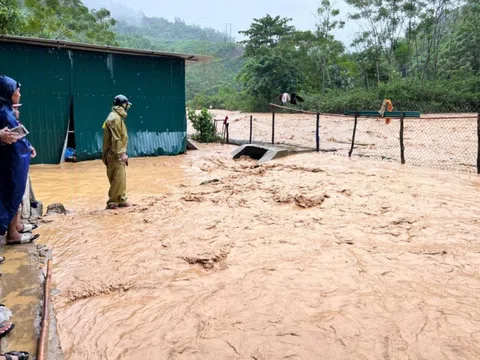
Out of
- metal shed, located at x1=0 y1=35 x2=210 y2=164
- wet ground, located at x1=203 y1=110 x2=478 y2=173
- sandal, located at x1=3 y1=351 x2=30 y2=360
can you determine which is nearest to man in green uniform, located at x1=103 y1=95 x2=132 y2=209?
sandal, located at x1=3 y1=351 x2=30 y2=360

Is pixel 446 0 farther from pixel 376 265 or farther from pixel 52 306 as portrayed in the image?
pixel 52 306

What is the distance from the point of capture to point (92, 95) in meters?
11.0

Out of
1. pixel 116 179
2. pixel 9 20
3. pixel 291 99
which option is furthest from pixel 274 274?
pixel 291 99

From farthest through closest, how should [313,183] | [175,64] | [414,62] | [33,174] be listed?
[414,62] → [175,64] → [33,174] → [313,183]

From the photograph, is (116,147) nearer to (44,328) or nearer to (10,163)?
(10,163)

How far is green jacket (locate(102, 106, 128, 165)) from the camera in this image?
5.62 m

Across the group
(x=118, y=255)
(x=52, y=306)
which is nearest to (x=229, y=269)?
(x=118, y=255)

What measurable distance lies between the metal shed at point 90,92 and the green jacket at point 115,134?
5.68 meters

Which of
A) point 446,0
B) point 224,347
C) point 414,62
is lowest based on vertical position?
point 224,347

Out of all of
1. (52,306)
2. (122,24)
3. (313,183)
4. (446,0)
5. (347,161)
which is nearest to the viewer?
(52,306)

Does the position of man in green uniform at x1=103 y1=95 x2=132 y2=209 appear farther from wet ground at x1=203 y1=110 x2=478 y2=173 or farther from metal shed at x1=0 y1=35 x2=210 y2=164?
wet ground at x1=203 y1=110 x2=478 y2=173

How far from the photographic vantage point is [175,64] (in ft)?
40.3

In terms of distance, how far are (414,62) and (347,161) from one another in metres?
30.5

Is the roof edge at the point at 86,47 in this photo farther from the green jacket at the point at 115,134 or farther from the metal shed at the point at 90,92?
the green jacket at the point at 115,134
